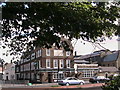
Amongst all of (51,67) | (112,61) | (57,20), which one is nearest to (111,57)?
(112,61)

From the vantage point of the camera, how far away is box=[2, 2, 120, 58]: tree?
643 cm

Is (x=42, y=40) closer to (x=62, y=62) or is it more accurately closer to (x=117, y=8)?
(x=117, y=8)

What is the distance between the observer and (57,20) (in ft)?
21.9

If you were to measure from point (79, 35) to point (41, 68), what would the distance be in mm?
56899

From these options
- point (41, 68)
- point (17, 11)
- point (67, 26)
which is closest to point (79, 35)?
point (67, 26)

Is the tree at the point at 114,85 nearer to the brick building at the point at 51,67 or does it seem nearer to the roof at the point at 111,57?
the brick building at the point at 51,67

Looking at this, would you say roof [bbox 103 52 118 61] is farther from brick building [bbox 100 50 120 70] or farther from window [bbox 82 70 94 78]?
window [bbox 82 70 94 78]

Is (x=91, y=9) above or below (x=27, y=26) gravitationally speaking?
above

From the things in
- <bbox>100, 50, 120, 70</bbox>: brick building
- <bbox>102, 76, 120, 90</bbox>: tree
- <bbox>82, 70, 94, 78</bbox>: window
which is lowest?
<bbox>82, 70, 94, 78</bbox>: window

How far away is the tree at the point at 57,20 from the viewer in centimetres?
643

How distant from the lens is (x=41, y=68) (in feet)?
209

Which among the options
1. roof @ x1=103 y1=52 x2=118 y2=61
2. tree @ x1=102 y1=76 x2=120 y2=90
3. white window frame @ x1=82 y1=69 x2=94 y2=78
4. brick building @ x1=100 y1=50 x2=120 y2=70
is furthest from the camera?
roof @ x1=103 y1=52 x2=118 y2=61

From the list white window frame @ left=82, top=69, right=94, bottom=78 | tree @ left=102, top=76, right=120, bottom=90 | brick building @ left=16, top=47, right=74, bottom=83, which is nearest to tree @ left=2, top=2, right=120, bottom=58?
tree @ left=102, top=76, right=120, bottom=90

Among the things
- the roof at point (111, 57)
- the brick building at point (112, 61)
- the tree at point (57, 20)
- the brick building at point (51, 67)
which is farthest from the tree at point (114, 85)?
the roof at point (111, 57)
